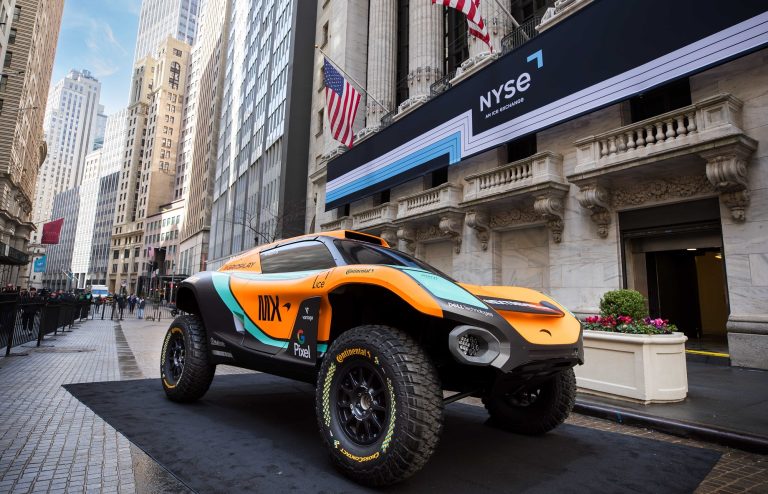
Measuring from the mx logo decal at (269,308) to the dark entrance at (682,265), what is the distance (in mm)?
10724

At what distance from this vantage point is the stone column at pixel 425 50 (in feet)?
69.5

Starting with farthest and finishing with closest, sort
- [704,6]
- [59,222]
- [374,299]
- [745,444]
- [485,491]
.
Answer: [59,222], [704,6], [745,444], [374,299], [485,491]

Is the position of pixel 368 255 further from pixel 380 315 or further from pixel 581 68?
pixel 581 68

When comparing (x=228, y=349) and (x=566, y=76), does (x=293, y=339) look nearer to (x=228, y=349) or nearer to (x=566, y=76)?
(x=228, y=349)

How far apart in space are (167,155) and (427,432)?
13012 centimetres

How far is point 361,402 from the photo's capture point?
285 centimetres

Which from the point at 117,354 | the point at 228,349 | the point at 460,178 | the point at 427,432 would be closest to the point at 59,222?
the point at 117,354

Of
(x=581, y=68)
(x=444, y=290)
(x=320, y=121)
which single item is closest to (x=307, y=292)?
(x=444, y=290)

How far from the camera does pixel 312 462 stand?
9.98 ft

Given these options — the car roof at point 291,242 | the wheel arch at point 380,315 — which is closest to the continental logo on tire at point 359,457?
the wheel arch at point 380,315

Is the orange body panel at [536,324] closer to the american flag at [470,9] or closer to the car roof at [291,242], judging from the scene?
the car roof at [291,242]

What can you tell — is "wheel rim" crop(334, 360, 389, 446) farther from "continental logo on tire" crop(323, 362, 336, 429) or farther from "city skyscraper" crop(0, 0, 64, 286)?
"city skyscraper" crop(0, 0, 64, 286)

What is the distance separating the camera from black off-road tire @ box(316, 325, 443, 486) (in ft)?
7.95

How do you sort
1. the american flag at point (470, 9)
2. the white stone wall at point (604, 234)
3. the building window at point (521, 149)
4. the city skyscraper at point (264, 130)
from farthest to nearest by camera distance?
1. the city skyscraper at point (264, 130)
2. the building window at point (521, 149)
3. the american flag at point (470, 9)
4. the white stone wall at point (604, 234)
